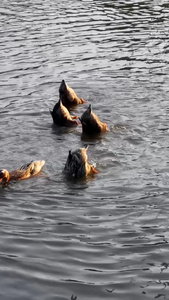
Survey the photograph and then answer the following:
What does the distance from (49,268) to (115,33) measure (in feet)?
46.1

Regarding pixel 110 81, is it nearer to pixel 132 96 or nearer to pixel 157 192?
pixel 132 96

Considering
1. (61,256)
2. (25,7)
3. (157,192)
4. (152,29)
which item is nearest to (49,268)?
(61,256)

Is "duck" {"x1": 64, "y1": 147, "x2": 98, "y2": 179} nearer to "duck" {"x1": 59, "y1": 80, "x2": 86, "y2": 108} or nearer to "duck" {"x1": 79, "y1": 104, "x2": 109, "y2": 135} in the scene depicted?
"duck" {"x1": 79, "y1": 104, "x2": 109, "y2": 135}

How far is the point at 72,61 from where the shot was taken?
18.8 meters

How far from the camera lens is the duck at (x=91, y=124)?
13427mm

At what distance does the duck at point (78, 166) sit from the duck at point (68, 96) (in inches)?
159

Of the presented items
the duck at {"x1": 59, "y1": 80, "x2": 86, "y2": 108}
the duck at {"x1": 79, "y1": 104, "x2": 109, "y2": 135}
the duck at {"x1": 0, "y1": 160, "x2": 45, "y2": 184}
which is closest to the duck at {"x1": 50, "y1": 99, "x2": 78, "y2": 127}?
the duck at {"x1": 79, "y1": 104, "x2": 109, "y2": 135}

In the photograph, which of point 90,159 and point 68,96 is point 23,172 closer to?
point 90,159

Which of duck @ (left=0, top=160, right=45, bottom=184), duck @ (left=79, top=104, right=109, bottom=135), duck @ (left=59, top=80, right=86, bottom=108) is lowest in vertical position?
duck @ (left=0, top=160, right=45, bottom=184)

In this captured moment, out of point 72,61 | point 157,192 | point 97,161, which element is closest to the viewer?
point 157,192

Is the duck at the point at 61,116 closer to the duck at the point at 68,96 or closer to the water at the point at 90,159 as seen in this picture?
the water at the point at 90,159

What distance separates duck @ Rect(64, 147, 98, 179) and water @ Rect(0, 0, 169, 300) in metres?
0.23

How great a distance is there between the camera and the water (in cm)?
817

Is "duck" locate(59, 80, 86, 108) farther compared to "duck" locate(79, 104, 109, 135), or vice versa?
"duck" locate(59, 80, 86, 108)
